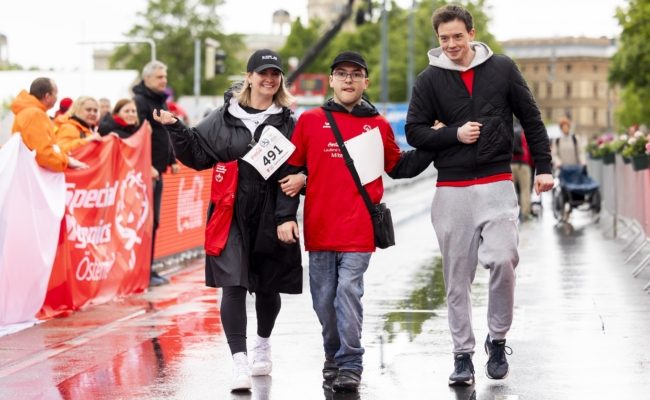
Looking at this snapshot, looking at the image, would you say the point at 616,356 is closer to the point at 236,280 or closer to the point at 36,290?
the point at 236,280

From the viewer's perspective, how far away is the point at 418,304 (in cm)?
1212

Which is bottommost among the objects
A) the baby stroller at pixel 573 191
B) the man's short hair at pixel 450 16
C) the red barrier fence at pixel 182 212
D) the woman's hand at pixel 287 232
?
the baby stroller at pixel 573 191

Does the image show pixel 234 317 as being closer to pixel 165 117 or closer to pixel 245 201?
pixel 245 201

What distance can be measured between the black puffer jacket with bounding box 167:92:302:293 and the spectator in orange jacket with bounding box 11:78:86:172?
11.3 feet

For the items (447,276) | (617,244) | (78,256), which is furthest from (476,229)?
(617,244)

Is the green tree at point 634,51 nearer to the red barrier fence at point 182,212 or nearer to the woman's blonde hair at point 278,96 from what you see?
the red barrier fence at point 182,212

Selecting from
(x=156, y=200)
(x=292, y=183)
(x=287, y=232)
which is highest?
(x=292, y=183)

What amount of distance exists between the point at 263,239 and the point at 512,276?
53.2 inches

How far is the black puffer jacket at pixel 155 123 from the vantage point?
1416 centimetres

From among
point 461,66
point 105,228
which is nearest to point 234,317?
point 461,66

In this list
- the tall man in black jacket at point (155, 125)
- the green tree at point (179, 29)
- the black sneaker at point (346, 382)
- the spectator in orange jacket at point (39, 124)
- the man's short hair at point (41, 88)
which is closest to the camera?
the black sneaker at point (346, 382)

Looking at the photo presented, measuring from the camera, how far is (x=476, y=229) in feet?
25.8

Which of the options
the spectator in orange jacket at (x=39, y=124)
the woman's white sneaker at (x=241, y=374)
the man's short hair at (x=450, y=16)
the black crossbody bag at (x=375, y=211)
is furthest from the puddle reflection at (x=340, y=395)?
the spectator in orange jacket at (x=39, y=124)

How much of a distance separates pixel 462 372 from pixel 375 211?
97cm
